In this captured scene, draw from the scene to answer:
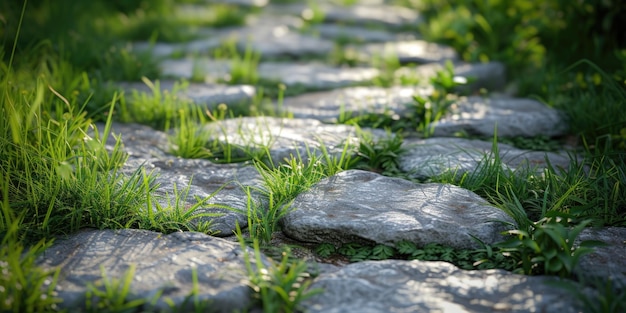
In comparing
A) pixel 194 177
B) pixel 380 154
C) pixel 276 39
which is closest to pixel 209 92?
pixel 194 177

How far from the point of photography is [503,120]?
10.5 ft

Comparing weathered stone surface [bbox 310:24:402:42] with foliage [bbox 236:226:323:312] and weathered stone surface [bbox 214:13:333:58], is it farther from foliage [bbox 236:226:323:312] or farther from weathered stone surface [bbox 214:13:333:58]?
foliage [bbox 236:226:323:312]

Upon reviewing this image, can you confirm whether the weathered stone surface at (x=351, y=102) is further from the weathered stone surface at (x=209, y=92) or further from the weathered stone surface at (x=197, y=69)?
the weathered stone surface at (x=197, y=69)

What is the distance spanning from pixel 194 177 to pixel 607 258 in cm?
153

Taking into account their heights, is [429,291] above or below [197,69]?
below

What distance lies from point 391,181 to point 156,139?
3.80ft

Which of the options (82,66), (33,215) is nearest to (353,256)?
(33,215)

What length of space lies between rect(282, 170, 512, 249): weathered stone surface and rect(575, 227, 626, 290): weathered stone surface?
29cm

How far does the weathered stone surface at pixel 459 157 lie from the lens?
255cm

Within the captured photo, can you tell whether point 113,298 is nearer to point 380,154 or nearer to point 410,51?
point 380,154

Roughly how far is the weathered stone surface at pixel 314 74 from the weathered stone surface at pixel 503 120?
839 mm

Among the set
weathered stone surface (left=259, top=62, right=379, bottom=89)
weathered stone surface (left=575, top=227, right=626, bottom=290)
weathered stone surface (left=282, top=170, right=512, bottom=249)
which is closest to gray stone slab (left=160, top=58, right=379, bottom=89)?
weathered stone surface (left=259, top=62, right=379, bottom=89)

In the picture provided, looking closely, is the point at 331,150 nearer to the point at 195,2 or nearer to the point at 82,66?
the point at 82,66

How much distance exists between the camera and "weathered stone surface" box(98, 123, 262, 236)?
2186 millimetres
